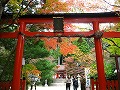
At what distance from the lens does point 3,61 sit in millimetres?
11812

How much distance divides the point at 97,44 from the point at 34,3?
5137 mm

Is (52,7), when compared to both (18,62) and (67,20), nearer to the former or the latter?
(67,20)

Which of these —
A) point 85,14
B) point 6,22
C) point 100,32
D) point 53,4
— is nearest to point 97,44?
point 100,32

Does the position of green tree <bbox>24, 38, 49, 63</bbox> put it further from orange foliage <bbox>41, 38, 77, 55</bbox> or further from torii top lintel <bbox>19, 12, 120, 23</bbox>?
torii top lintel <bbox>19, 12, 120, 23</bbox>

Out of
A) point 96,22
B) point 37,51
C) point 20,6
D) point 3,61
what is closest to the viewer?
point 20,6

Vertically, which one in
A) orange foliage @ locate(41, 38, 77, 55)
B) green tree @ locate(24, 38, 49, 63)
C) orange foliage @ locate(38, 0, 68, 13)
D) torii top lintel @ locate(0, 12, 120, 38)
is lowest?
Answer: green tree @ locate(24, 38, 49, 63)

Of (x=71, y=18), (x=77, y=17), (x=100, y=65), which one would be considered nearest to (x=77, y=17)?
(x=77, y=17)

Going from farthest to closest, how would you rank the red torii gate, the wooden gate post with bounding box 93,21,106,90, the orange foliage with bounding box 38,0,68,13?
the orange foliage with bounding box 38,0,68,13, the red torii gate, the wooden gate post with bounding box 93,21,106,90

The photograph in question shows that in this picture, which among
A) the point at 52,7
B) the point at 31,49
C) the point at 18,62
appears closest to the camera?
the point at 18,62

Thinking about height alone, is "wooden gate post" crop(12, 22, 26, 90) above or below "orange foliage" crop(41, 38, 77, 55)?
below

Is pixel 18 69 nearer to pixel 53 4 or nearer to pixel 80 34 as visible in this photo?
pixel 80 34

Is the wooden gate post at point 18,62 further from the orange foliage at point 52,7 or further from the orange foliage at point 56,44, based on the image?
the orange foliage at point 56,44

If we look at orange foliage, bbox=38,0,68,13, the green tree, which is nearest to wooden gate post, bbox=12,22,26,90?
orange foliage, bbox=38,0,68,13

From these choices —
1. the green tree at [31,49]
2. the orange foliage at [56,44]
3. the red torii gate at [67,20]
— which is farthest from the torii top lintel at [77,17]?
the orange foliage at [56,44]
